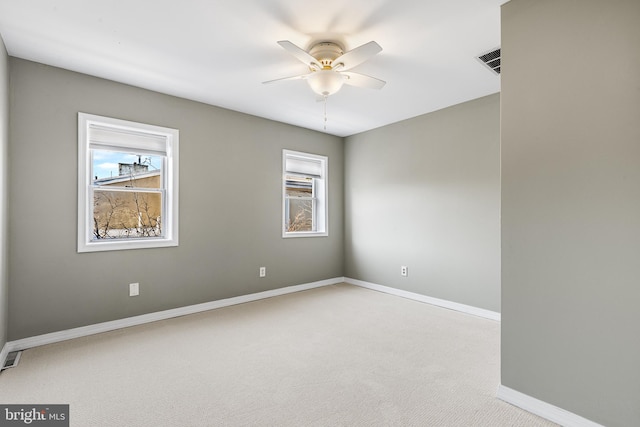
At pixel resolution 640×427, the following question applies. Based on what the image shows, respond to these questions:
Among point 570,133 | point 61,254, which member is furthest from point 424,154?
point 61,254

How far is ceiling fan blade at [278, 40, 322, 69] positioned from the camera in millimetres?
2141

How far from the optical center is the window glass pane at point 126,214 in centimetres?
330

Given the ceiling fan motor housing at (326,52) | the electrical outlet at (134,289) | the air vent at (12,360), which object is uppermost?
the ceiling fan motor housing at (326,52)

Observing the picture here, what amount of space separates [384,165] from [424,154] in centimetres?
69

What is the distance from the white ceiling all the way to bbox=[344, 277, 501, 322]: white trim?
2493mm

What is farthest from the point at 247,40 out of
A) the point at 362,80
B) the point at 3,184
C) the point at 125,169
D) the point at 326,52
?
the point at 3,184

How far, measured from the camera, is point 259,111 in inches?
165

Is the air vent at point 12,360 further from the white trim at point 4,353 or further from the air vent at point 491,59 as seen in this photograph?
the air vent at point 491,59

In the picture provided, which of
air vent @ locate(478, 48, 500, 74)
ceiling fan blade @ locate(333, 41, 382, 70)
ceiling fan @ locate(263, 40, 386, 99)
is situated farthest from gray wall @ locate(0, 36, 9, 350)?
air vent @ locate(478, 48, 500, 74)

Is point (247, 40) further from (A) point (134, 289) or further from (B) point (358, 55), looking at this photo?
(A) point (134, 289)

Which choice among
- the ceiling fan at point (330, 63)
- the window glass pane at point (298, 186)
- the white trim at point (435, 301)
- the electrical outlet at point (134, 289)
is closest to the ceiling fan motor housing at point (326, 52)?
the ceiling fan at point (330, 63)

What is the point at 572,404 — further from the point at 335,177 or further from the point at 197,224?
the point at 335,177

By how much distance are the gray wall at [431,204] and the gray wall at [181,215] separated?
721 mm

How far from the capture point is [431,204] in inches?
166
